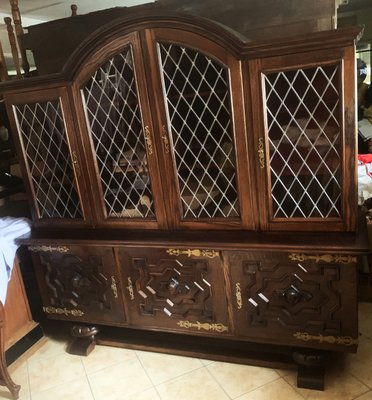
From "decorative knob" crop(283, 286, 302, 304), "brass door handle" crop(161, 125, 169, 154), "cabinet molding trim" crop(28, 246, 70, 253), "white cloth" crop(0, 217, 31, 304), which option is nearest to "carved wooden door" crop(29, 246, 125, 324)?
"cabinet molding trim" crop(28, 246, 70, 253)

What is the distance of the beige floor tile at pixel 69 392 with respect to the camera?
174 cm

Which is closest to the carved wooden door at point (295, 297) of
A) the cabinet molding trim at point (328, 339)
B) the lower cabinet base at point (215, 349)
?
the cabinet molding trim at point (328, 339)

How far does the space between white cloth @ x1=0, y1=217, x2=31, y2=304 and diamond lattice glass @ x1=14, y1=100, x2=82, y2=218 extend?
125 millimetres

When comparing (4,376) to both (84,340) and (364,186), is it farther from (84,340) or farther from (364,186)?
(364,186)

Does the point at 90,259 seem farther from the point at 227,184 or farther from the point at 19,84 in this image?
the point at 19,84

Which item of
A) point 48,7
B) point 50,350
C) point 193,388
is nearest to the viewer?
point 193,388

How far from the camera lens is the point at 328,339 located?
1558 millimetres

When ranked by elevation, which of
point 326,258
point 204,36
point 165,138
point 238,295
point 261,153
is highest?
point 204,36

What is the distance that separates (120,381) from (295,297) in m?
0.93

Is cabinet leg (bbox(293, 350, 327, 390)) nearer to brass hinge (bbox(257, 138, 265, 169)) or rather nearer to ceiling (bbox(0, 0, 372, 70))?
brass hinge (bbox(257, 138, 265, 169))

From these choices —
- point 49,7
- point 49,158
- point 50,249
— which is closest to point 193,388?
point 50,249

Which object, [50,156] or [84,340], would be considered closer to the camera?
[50,156]

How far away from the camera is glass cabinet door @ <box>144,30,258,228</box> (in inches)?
60.8

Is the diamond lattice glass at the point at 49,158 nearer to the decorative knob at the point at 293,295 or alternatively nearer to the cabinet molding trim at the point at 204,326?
the cabinet molding trim at the point at 204,326
